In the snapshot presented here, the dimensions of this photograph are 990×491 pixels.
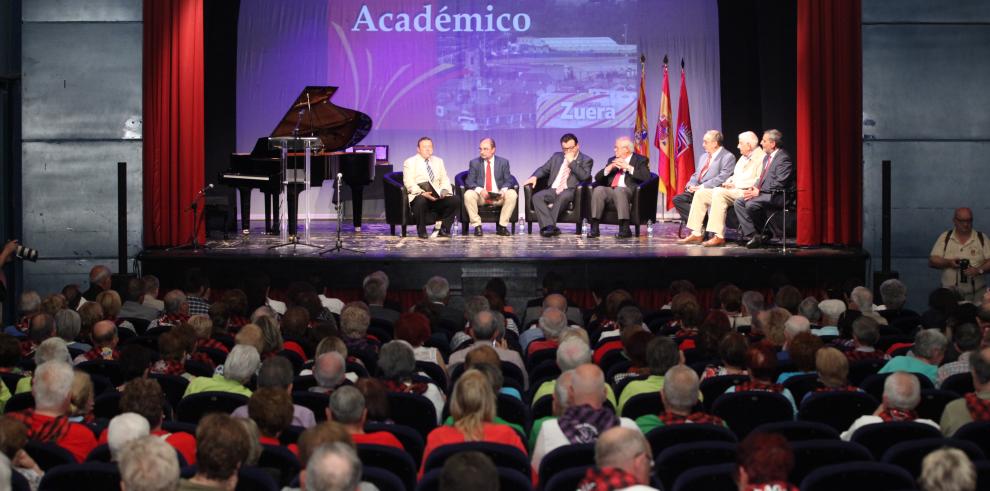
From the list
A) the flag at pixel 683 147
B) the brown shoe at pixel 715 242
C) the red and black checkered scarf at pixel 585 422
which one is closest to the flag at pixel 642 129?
the flag at pixel 683 147

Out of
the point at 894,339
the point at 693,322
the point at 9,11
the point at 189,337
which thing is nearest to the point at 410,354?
the point at 189,337

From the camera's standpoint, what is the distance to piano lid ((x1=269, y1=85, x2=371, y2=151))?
11031 millimetres

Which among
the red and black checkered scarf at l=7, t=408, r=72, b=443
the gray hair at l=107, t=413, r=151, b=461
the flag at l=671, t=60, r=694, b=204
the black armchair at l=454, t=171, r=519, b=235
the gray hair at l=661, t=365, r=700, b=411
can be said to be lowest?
the red and black checkered scarf at l=7, t=408, r=72, b=443

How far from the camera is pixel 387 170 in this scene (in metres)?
15.5

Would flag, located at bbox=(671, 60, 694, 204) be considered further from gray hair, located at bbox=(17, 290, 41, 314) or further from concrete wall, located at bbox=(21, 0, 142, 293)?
gray hair, located at bbox=(17, 290, 41, 314)

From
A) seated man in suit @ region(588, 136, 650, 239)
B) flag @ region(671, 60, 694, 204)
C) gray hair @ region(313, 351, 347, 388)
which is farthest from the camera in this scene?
flag @ region(671, 60, 694, 204)

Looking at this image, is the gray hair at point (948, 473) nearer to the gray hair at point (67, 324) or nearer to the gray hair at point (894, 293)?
the gray hair at point (67, 324)

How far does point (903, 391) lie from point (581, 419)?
4.05 feet

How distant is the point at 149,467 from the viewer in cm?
337

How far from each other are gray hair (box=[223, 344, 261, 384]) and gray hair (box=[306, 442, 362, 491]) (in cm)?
201

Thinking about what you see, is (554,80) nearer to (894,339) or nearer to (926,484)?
(894,339)

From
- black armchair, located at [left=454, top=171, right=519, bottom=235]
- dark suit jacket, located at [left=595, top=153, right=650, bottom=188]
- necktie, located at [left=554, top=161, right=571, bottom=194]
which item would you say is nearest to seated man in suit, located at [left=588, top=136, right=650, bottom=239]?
dark suit jacket, located at [left=595, top=153, right=650, bottom=188]

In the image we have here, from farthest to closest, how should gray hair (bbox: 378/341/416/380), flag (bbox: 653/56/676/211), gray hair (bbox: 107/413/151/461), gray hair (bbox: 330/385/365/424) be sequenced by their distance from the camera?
1. flag (bbox: 653/56/676/211)
2. gray hair (bbox: 378/341/416/380)
3. gray hair (bbox: 330/385/365/424)
4. gray hair (bbox: 107/413/151/461)

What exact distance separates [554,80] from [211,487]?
1303 centimetres
